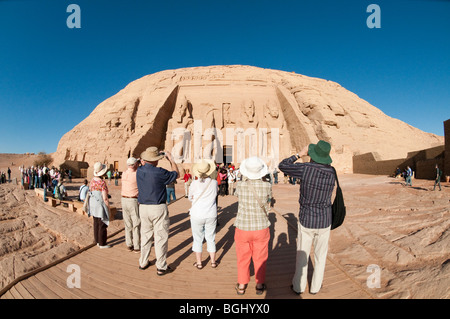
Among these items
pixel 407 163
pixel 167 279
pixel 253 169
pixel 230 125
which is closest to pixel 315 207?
pixel 253 169

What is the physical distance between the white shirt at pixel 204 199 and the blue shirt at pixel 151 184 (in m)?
0.41

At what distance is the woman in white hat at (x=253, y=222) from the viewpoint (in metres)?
2.37

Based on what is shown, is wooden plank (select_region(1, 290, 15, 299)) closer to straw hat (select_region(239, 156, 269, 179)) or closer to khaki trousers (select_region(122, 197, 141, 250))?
khaki trousers (select_region(122, 197, 141, 250))

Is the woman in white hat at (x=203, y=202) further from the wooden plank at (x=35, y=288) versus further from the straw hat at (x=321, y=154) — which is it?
the wooden plank at (x=35, y=288)

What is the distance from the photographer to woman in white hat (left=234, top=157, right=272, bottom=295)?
7.76 feet

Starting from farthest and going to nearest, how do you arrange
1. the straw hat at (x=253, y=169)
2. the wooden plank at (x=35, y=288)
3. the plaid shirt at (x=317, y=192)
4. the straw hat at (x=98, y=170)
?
1. the straw hat at (x=98, y=170)
2. the wooden plank at (x=35, y=288)
3. the straw hat at (x=253, y=169)
4. the plaid shirt at (x=317, y=192)

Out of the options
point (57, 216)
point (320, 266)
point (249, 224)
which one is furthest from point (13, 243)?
point (320, 266)

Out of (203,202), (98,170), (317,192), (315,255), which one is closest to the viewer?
(317,192)

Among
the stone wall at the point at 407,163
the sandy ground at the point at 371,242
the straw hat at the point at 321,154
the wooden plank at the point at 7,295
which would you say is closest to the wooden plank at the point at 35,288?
the wooden plank at the point at 7,295

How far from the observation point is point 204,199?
2914 millimetres

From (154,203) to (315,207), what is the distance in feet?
6.57

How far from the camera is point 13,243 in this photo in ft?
13.3

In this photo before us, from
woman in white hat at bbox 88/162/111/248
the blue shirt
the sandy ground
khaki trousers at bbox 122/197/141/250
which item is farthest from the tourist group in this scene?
woman in white hat at bbox 88/162/111/248

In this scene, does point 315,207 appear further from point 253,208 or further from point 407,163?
point 407,163
